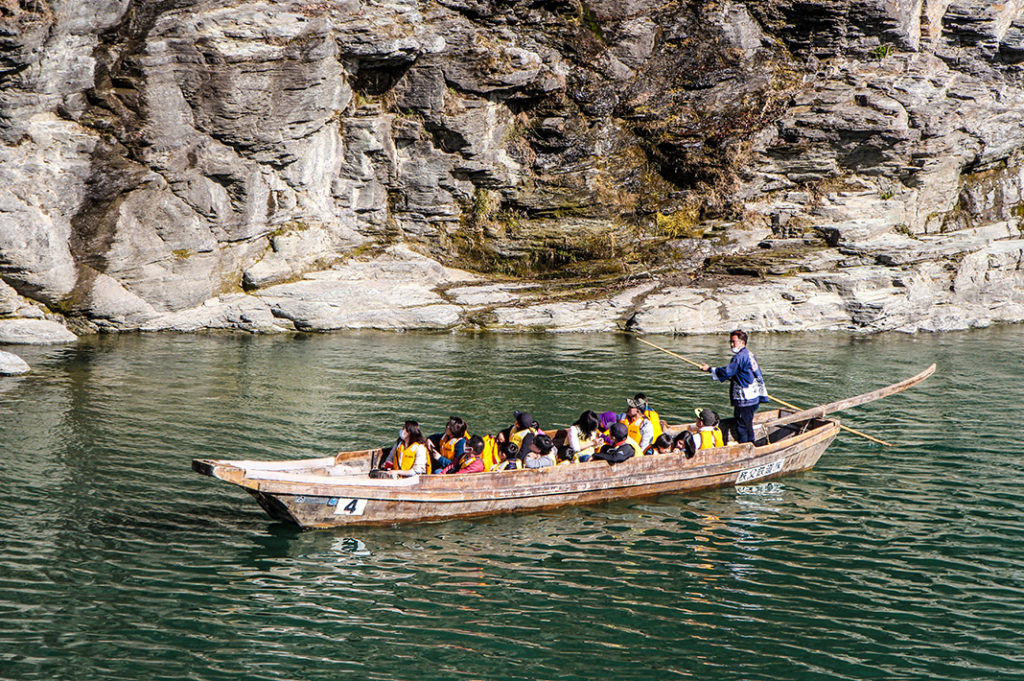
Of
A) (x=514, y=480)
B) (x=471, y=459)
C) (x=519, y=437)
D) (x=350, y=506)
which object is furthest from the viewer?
(x=519, y=437)

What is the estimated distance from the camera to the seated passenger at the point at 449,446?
53.9ft

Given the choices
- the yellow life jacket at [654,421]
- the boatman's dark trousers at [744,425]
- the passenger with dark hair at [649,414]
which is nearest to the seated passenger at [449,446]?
the passenger with dark hair at [649,414]

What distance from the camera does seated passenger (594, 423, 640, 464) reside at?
16531 millimetres

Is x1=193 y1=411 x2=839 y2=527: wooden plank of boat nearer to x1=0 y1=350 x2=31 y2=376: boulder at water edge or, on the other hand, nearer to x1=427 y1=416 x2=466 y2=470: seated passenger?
x1=427 y1=416 x2=466 y2=470: seated passenger

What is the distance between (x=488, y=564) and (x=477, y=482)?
1.97 m

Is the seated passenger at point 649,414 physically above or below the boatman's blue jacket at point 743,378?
below

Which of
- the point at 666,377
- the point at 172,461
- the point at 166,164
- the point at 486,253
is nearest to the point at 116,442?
the point at 172,461

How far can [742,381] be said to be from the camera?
1777cm

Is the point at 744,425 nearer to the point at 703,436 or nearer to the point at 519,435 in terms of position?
the point at 703,436

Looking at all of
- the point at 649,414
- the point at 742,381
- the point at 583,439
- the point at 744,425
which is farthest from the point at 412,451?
the point at 744,425

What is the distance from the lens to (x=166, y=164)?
35.9 metres

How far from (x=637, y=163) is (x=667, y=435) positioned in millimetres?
27470

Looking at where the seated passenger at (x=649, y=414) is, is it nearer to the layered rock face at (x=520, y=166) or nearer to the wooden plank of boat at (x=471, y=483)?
the wooden plank of boat at (x=471, y=483)

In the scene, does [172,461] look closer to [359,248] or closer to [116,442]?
[116,442]
